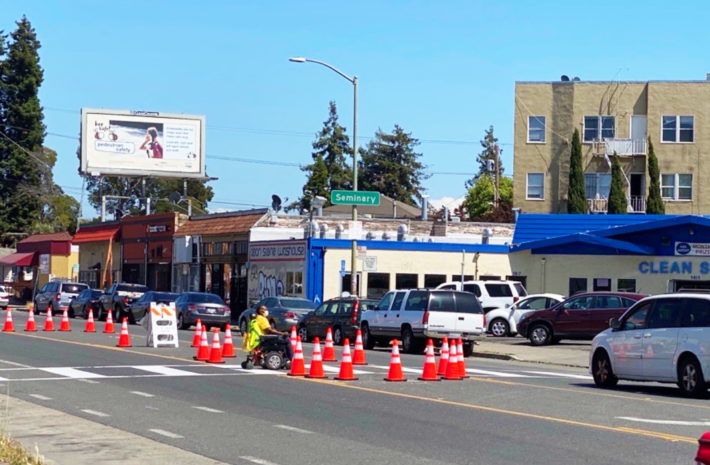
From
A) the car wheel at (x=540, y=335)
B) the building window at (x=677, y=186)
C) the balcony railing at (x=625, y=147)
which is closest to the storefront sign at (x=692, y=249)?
the car wheel at (x=540, y=335)

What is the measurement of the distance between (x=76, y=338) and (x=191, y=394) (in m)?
15.7

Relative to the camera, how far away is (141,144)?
65500 mm

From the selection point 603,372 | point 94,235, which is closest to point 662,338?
point 603,372

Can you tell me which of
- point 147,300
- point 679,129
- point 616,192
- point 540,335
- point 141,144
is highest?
point 679,129

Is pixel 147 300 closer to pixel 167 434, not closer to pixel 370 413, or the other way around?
pixel 370 413

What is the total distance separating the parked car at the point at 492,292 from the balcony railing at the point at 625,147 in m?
21.9

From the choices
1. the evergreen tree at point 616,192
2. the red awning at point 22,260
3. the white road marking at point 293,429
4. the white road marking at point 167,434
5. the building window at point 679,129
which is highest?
the building window at point 679,129

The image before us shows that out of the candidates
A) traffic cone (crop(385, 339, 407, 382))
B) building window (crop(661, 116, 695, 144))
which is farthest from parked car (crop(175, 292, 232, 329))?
building window (crop(661, 116, 695, 144))

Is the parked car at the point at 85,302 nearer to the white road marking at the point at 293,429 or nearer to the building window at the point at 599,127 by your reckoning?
the building window at the point at 599,127

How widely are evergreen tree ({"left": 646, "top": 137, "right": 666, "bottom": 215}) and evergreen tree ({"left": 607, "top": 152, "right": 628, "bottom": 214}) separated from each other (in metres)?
1.37

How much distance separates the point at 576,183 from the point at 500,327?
23461 mm

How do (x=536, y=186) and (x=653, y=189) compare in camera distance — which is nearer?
(x=653, y=189)

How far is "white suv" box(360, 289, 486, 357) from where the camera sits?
28.3 m

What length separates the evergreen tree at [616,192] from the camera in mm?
58219
